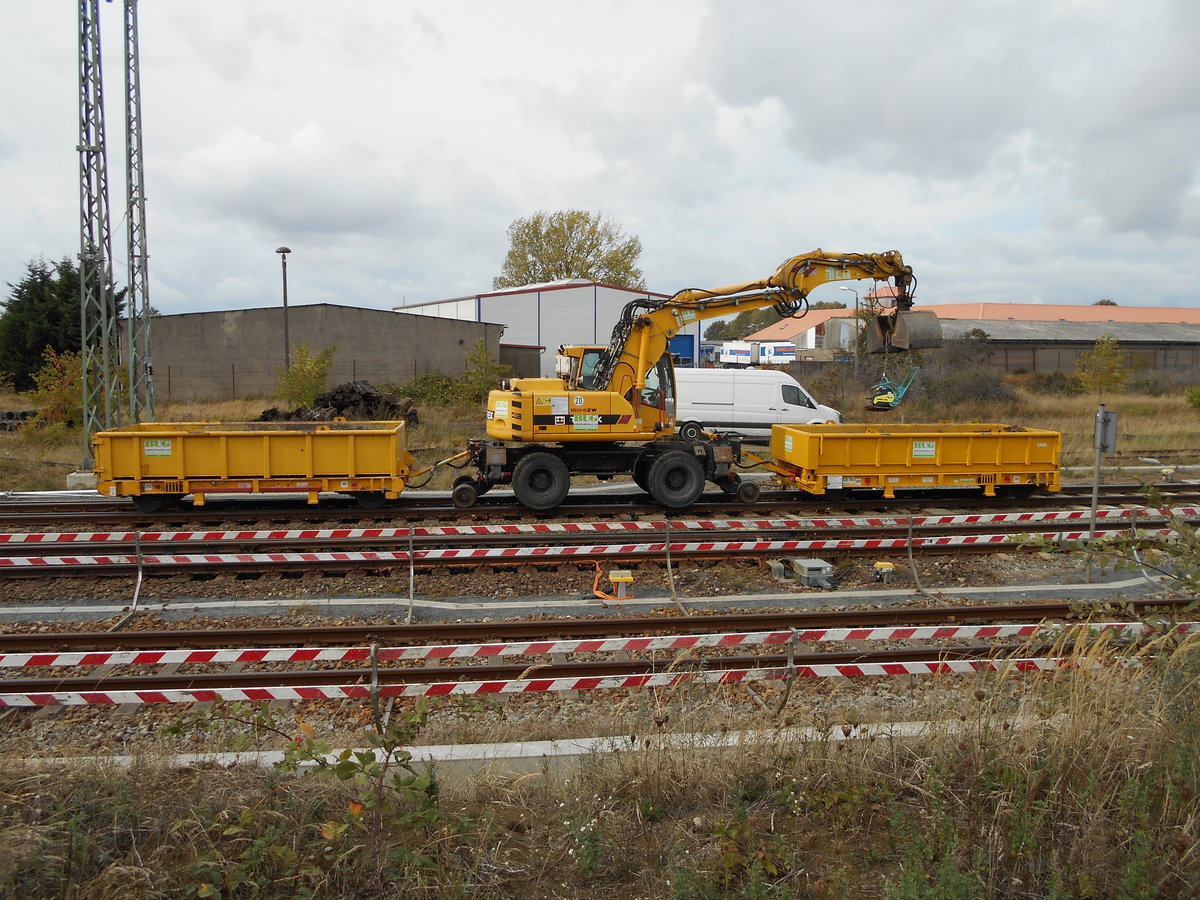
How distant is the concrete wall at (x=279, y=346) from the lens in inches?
1283

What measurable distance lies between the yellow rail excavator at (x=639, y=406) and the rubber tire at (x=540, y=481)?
16 mm

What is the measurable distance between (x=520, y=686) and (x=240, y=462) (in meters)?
8.93

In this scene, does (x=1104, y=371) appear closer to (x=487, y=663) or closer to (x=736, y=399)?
(x=736, y=399)

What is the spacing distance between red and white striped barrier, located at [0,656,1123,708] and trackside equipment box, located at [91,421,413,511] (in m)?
7.35

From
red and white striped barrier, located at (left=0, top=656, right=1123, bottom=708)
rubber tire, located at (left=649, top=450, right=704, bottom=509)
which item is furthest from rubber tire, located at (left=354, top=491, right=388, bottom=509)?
red and white striped barrier, located at (left=0, top=656, right=1123, bottom=708)

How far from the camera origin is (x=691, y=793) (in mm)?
4480

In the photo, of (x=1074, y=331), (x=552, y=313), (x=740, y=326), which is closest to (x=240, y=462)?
(x=552, y=313)

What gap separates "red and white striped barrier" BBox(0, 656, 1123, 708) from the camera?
5777 millimetres

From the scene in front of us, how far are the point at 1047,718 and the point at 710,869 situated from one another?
247cm

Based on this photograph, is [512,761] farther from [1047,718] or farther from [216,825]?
[1047,718]

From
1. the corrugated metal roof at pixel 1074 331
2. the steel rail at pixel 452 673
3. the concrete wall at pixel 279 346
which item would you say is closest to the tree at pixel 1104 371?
the corrugated metal roof at pixel 1074 331

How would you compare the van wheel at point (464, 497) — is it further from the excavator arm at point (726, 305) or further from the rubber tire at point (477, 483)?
the excavator arm at point (726, 305)

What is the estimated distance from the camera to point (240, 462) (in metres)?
13.1

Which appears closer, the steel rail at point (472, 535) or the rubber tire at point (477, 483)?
the steel rail at point (472, 535)
